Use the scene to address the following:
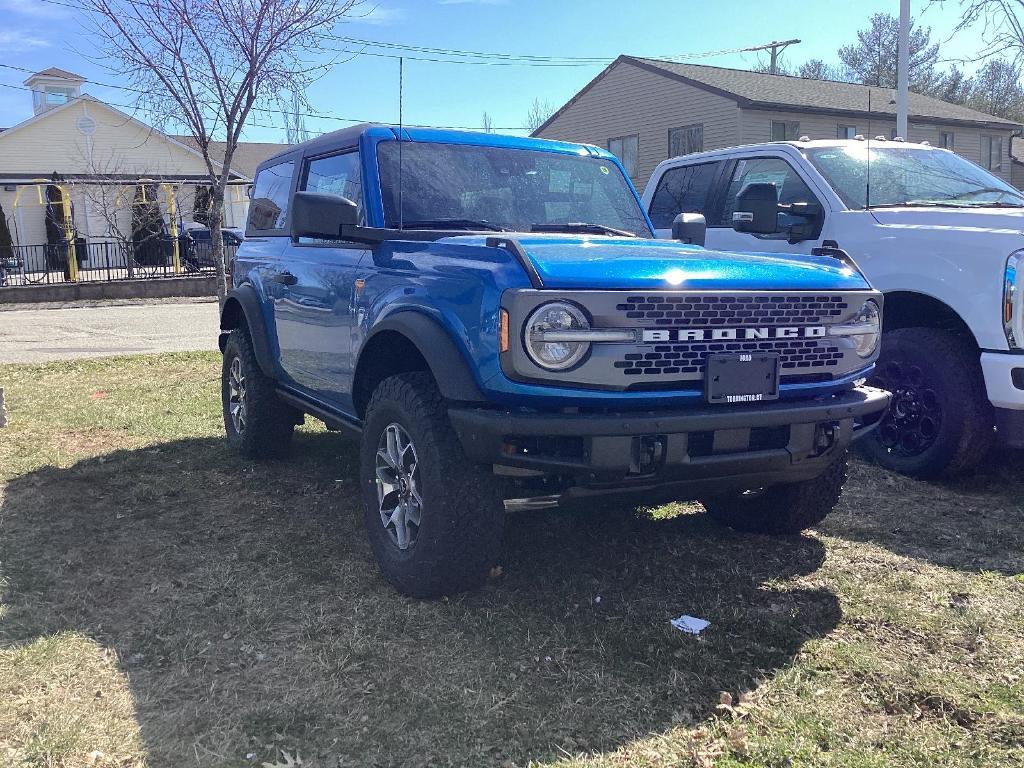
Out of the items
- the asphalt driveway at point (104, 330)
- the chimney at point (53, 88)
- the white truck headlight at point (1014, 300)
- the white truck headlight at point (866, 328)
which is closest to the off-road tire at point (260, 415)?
the white truck headlight at point (866, 328)

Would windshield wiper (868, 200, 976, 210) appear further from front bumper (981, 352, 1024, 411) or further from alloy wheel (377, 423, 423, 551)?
→ alloy wheel (377, 423, 423, 551)

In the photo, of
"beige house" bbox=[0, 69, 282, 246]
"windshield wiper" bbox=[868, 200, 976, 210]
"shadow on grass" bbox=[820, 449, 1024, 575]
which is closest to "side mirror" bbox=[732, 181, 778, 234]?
"windshield wiper" bbox=[868, 200, 976, 210]

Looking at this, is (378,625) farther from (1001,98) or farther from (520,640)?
(1001,98)

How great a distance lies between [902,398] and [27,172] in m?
33.0

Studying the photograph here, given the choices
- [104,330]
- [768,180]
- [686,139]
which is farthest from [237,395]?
[686,139]

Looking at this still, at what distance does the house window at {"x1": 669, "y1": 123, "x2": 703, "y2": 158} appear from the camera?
26.0m

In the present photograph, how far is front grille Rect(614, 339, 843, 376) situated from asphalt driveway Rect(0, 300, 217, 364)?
9854 millimetres

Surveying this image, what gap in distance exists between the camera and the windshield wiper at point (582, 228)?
4.35m

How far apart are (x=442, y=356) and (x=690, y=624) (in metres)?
1.39

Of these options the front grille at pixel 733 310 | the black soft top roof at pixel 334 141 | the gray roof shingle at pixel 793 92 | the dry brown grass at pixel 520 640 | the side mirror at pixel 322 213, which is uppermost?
the gray roof shingle at pixel 793 92

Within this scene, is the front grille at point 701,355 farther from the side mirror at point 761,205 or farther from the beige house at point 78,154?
the beige house at point 78,154

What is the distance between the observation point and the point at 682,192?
282 inches

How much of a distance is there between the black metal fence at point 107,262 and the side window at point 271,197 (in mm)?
16657

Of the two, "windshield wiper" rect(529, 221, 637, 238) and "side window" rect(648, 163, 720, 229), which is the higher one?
"side window" rect(648, 163, 720, 229)
